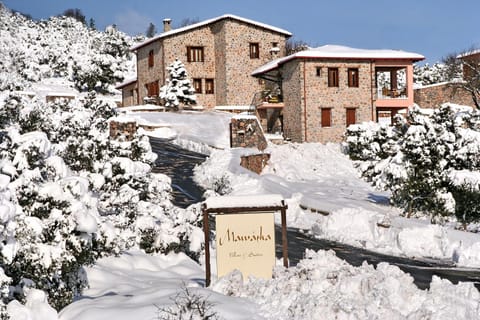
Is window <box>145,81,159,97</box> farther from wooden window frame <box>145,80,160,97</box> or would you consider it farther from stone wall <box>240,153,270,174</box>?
stone wall <box>240,153,270,174</box>

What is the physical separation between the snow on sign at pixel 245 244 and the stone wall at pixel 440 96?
39.7 metres

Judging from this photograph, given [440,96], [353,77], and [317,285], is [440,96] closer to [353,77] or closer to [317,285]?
[353,77]

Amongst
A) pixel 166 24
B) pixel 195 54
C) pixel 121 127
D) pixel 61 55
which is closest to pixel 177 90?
→ pixel 195 54

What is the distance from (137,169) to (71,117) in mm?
2164

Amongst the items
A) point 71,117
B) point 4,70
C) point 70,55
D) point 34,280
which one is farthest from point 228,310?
point 70,55

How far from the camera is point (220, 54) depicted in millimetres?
48156

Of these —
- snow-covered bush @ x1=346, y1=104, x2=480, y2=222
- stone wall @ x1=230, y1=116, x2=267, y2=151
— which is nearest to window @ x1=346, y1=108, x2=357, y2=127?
stone wall @ x1=230, y1=116, x2=267, y2=151

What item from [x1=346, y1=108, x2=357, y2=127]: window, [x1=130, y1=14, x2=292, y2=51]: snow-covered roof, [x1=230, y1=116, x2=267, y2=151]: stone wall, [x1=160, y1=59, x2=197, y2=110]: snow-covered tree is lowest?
[x1=230, y1=116, x2=267, y2=151]: stone wall

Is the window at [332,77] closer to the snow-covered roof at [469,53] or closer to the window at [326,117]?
the window at [326,117]

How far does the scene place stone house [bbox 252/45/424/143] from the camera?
3966cm

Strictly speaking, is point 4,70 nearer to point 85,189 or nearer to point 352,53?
point 352,53

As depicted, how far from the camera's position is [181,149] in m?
35.2

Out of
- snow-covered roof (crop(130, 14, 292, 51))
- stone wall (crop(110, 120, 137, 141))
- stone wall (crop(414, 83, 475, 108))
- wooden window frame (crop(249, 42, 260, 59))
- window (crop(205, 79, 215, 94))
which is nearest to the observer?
stone wall (crop(110, 120, 137, 141))

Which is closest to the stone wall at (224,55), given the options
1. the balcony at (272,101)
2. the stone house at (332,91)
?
the balcony at (272,101)
